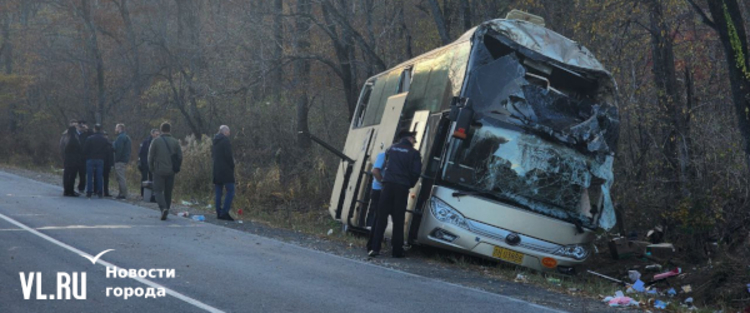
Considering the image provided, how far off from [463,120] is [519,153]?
3.17ft

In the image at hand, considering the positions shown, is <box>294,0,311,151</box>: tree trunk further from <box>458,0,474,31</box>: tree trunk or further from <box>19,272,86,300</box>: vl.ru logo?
<box>19,272,86,300</box>: vl.ru logo

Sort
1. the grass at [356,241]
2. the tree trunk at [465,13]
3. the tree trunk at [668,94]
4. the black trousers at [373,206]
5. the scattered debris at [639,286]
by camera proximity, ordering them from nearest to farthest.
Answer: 1. the grass at [356,241]
2. the scattered debris at [639,286]
3. the black trousers at [373,206]
4. the tree trunk at [668,94]
5. the tree trunk at [465,13]

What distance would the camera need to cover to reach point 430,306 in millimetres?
8109

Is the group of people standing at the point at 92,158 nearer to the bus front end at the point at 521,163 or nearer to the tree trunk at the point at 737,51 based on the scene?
the bus front end at the point at 521,163

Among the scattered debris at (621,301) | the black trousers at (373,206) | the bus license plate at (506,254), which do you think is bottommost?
the scattered debris at (621,301)

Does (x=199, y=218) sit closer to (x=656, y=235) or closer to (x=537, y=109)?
(x=537, y=109)

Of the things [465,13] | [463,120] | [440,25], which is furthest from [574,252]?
[465,13]

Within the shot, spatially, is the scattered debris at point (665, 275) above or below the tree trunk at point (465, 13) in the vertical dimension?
below

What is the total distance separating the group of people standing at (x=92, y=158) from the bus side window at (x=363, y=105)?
7.17 metres

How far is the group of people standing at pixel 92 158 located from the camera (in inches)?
848

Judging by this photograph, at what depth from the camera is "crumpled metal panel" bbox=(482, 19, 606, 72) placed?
12156 mm

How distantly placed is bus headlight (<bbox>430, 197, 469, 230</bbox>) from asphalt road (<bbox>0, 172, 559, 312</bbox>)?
4.07 ft

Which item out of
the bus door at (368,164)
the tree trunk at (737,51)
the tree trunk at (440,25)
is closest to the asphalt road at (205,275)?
the bus door at (368,164)

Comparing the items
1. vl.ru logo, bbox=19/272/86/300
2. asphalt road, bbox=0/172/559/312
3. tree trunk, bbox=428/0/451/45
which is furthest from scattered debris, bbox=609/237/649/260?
vl.ru logo, bbox=19/272/86/300
